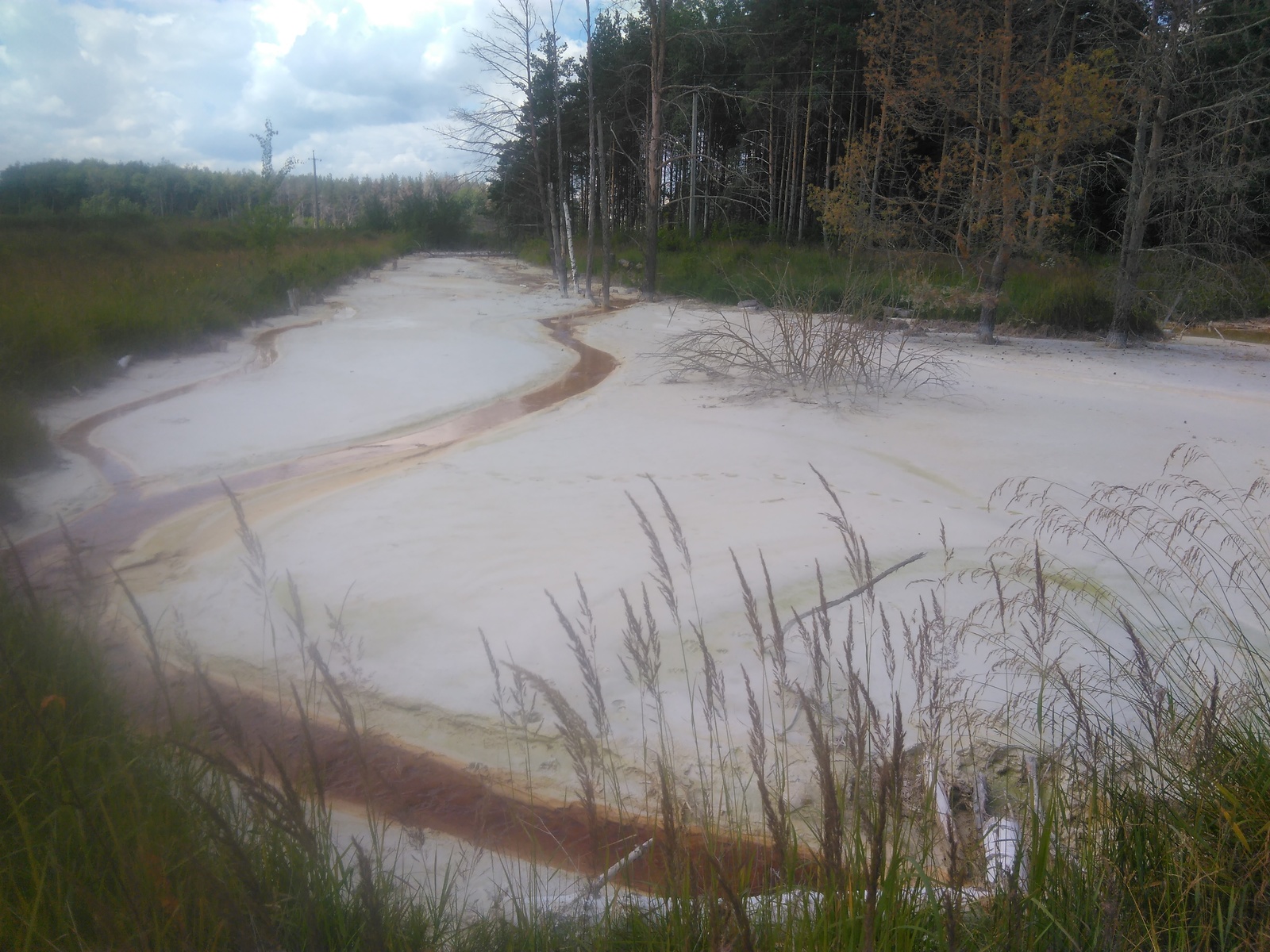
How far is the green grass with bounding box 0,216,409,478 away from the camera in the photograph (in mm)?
6824

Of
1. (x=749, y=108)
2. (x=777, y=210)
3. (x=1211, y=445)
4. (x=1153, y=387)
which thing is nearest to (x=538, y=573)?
(x=1211, y=445)

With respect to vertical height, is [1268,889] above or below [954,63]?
below

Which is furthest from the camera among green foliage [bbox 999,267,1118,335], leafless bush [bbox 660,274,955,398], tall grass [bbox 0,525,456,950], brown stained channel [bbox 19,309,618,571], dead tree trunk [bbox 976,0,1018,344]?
green foliage [bbox 999,267,1118,335]

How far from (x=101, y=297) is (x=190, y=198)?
12.2 meters

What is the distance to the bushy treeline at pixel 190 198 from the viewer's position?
8586 mm

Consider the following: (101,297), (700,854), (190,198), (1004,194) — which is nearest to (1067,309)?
(1004,194)

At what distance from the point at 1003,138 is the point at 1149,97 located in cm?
160

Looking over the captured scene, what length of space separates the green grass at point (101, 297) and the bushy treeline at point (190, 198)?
249mm

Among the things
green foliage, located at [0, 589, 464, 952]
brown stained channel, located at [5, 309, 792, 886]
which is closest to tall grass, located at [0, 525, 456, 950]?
green foliage, located at [0, 589, 464, 952]

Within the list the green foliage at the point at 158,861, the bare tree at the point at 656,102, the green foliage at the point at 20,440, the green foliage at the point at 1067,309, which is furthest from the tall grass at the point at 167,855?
the bare tree at the point at 656,102

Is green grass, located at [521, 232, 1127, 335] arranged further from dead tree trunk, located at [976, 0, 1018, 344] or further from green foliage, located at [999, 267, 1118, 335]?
dead tree trunk, located at [976, 0, 1018, 344]

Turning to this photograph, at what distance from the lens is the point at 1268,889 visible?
163 centimetres

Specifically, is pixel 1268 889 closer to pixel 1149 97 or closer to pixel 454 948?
pixel 454 948

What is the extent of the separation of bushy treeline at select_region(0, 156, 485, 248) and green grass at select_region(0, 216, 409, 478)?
25 cm
